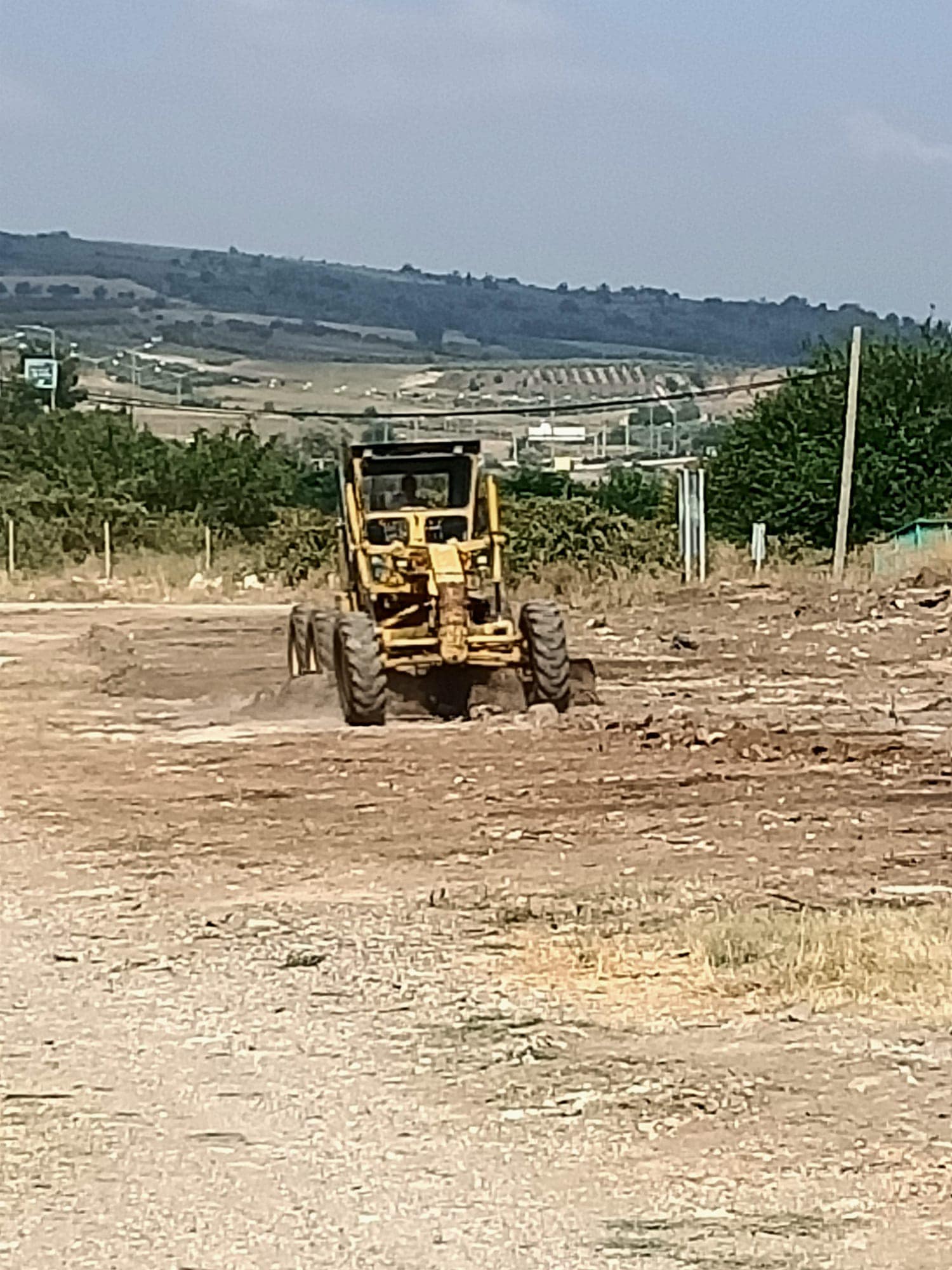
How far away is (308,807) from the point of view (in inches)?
660

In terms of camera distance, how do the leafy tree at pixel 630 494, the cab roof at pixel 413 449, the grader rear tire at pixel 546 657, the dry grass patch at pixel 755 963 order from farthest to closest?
the leafy tree at pixel 630 494, the cab roof at pixel 413 449, the grader rear tire at pixel 546 657, the dry grass patch at pixel 755 963

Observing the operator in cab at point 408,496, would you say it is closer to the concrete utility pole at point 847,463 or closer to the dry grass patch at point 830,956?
the dry grass patch at point 830,956

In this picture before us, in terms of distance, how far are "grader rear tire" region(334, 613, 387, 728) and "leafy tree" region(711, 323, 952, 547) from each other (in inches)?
1574

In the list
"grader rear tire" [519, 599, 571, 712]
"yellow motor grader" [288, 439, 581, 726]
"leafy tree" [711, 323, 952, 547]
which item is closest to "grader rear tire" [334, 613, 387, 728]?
"yellow motor grader" [288, 439, 581, 726]

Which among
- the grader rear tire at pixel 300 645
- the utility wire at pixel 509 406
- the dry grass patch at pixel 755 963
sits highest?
the utility wire at pixel 509 406

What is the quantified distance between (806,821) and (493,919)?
407cm

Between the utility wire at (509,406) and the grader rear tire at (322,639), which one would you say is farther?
the utility wire at (509,406)

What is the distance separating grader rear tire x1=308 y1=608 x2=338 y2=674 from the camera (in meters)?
23.9

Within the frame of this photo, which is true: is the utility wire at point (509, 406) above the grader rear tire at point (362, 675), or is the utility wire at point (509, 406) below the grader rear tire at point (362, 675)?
above

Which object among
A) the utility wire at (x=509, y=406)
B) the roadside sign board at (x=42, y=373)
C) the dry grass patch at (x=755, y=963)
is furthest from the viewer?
the roadside sign board at (x=42, y=373)

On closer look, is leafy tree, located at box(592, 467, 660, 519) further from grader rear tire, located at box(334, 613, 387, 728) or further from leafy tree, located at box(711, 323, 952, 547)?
grader rear tire, located at box(334, 613, 387, 728)

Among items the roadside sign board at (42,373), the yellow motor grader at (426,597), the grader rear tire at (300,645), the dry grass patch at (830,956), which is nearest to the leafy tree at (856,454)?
the roadside sign board at (42,373)

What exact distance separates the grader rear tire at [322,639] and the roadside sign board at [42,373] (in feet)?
209

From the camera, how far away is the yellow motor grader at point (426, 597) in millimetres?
22500
